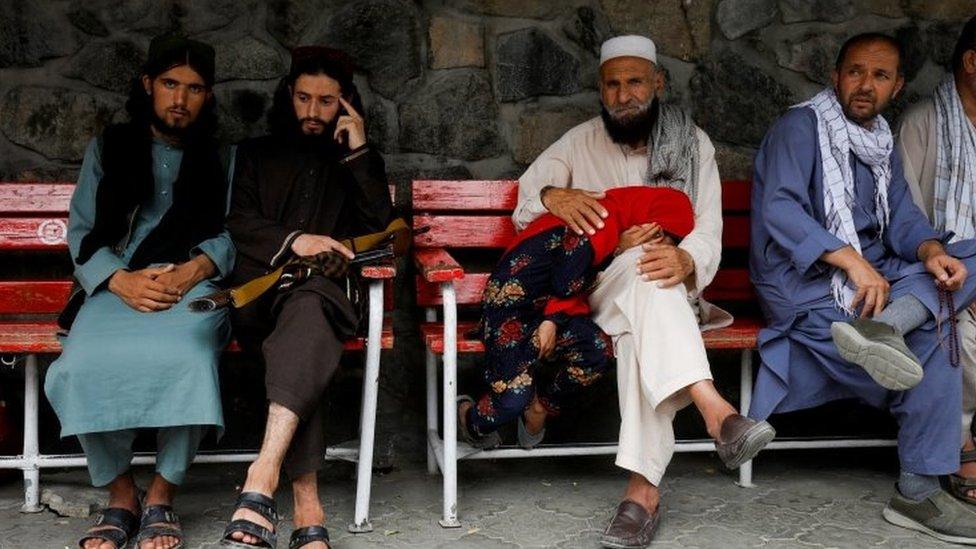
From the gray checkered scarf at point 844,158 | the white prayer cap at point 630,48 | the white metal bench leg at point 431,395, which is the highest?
the white prayer cap at point 630,48

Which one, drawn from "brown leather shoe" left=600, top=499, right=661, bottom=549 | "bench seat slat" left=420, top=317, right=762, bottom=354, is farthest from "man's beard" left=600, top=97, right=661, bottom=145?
"brown leather shoe" left=600, top=499, right=661, bottom=549

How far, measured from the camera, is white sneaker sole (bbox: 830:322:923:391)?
11.4 ft

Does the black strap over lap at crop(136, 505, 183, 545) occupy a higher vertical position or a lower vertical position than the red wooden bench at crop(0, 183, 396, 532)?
lower

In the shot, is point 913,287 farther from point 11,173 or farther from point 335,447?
point 11,173

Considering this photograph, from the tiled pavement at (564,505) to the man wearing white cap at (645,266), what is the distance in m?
0.24

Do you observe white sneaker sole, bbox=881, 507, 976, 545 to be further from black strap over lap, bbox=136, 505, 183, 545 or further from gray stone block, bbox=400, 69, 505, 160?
black strap over lap, bbox=136, 505, 183, 545

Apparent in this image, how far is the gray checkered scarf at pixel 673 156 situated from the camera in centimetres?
414

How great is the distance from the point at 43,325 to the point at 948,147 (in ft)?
10.7

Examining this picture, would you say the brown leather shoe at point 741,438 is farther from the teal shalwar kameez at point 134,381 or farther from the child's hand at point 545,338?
the teal shalwar kameez at point 134,381

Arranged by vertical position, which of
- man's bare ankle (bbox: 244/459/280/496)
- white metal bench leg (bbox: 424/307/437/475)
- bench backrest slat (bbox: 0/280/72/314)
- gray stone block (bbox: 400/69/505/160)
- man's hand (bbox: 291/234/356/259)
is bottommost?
man's bare ankle (bbox: 244/459/280/496)

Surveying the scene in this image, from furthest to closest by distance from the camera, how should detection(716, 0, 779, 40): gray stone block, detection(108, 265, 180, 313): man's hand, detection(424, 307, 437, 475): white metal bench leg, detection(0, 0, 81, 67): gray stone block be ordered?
detection(716, 0, 779, 40): gray stone block < detection(0, 0, 81, 67): gray stone block < detection(424, 307, 437, 475): white metal bench leg < detection(108, 265, 180, 313): man's hand

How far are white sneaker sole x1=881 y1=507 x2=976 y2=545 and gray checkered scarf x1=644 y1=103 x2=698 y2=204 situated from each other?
1244 mm

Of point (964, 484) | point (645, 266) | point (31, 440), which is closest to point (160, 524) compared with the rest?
point (31, 440)

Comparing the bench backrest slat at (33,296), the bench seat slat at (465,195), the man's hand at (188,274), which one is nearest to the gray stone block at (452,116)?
the bench seat slat at (465,195)
